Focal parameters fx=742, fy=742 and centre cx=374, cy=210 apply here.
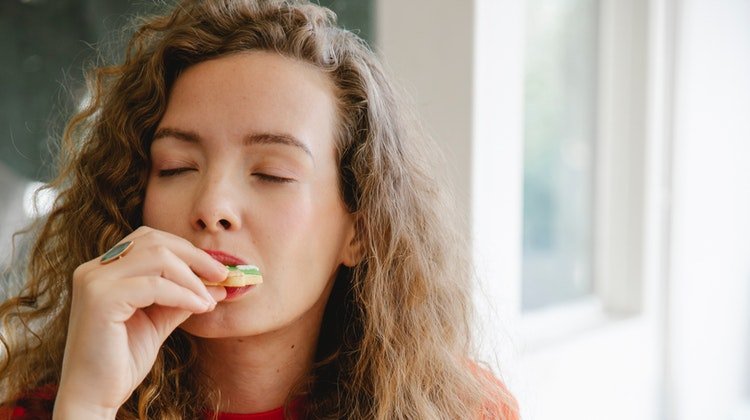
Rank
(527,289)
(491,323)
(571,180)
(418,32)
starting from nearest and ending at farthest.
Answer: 1. (491,323)
2. (418,32)
3. (527,289)
4. (571,180)

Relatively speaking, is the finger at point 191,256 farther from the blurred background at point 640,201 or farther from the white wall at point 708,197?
the white wall at point 708,197

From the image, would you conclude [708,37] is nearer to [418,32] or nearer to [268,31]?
[418,32]

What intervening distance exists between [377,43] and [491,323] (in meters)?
0.84

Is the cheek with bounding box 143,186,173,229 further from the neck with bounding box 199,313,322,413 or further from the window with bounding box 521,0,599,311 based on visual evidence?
the window with bounding box 521,0,599,311

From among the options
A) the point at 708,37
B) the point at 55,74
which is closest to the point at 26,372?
the point at 55,74

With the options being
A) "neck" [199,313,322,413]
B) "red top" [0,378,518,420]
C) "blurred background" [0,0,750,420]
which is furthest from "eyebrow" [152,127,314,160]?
"blurred background" [0,0,750,420]

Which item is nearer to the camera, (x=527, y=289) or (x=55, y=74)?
(x=55, y=74)

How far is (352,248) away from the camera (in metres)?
1.15

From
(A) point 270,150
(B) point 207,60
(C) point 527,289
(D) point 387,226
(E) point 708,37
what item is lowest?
(C) point 527,289

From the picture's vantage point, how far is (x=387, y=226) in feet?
3.79

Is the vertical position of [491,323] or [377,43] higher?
[377,43]

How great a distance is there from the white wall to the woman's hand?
2.44m

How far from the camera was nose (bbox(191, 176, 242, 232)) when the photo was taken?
94cm

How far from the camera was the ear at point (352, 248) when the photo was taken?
1.13 meters
